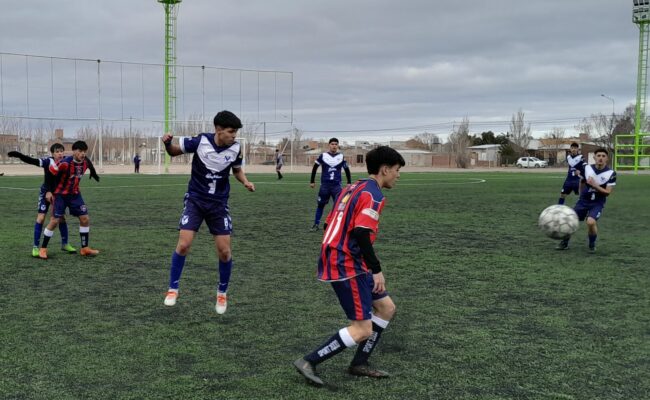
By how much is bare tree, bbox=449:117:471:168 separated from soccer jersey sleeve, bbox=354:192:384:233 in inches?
3264

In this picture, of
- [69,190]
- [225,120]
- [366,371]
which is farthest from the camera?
[69,190]

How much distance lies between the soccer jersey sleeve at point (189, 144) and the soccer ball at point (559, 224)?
21.5 feet

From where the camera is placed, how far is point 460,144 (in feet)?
307

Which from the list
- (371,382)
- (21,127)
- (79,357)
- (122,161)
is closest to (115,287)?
(79,357)

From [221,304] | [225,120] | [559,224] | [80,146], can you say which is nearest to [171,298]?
[221,304]

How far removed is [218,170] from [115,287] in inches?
89.0

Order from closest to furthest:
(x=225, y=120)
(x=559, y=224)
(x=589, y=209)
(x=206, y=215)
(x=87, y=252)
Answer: (x=225, y=120)
(x=206, y=215)
(x=87, y=252)
(x=559, y=224)
(x=589, y=209)

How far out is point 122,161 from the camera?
61.7 meters

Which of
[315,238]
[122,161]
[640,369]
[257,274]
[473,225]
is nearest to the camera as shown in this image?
[640,369]

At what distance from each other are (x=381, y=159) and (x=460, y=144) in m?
92.1

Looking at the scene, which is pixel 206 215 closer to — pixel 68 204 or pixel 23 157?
pixel 23 157

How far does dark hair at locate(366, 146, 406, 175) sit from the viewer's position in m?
4.23

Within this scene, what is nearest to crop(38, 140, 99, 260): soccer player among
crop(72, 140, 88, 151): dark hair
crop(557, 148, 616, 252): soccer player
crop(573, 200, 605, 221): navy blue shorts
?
crop(72, 140, 88, 151): dark hair

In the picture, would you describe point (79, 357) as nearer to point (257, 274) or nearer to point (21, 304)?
point (21, 304)
